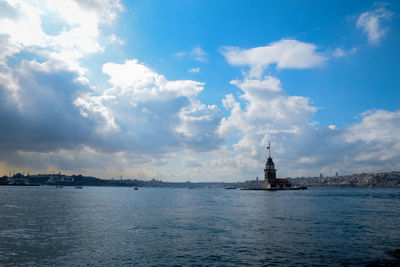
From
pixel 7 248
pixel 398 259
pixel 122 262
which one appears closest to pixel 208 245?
pixel 122 262

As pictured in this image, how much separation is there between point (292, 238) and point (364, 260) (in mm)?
8593

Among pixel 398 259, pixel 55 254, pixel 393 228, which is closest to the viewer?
pixel 398 259

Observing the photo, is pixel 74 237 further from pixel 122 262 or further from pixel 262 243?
pixel 262 243

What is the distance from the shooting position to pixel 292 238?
1184 inches

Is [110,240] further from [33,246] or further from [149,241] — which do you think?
[33,246]

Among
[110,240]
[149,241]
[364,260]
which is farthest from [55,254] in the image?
[364,260]

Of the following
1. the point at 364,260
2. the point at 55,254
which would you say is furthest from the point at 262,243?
the point at 55,254

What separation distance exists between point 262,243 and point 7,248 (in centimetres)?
2447

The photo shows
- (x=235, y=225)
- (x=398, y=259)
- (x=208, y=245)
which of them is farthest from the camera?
(x=235, y=225)

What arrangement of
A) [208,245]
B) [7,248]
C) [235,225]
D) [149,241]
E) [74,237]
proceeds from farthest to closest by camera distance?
[235,225] < [74,237] < [149,241] < [208,245] < [7,248]

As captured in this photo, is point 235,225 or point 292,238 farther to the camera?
point 235,225

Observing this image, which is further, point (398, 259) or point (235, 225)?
point (235, 225)

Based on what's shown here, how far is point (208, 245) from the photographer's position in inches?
1085

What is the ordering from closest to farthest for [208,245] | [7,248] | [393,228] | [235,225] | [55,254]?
[55,254]
[7,248]
[208,245]
[393,228]
[235,225]
